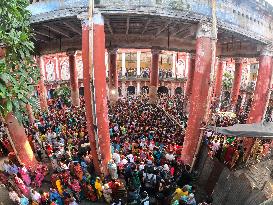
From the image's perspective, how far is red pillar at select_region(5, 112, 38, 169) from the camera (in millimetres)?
10262

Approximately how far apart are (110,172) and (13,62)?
496 cm

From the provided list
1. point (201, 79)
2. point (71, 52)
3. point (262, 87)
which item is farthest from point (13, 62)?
point (71, 52)

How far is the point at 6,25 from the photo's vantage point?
8.06 meters

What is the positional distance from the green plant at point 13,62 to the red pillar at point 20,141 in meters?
2.01

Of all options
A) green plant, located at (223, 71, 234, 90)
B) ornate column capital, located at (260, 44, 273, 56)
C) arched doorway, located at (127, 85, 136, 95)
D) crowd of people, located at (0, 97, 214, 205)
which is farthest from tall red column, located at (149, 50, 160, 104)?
arched doorway, located at (127, 85, 136, 95)

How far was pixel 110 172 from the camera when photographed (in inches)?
396

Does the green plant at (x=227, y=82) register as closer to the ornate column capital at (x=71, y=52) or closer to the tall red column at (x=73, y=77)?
the tall red column at (x=73, y=77)

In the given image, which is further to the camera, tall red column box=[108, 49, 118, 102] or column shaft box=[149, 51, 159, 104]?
column shaft box=[149, 51, 159, 104]

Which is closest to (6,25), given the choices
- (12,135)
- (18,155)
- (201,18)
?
(12,135)

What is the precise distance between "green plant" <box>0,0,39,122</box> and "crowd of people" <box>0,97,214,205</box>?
265cm

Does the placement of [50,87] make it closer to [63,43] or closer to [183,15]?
[63,43]

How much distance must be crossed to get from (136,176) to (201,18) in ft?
19.9

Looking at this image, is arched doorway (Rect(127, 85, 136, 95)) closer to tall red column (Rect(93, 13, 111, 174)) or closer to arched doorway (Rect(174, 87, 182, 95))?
arched doorway (Rect(174, 87, 182, 95))

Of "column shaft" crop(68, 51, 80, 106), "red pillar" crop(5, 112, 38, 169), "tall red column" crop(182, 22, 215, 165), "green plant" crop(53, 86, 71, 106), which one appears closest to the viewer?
"tall red column" crop(182, 22, 215, 165)
